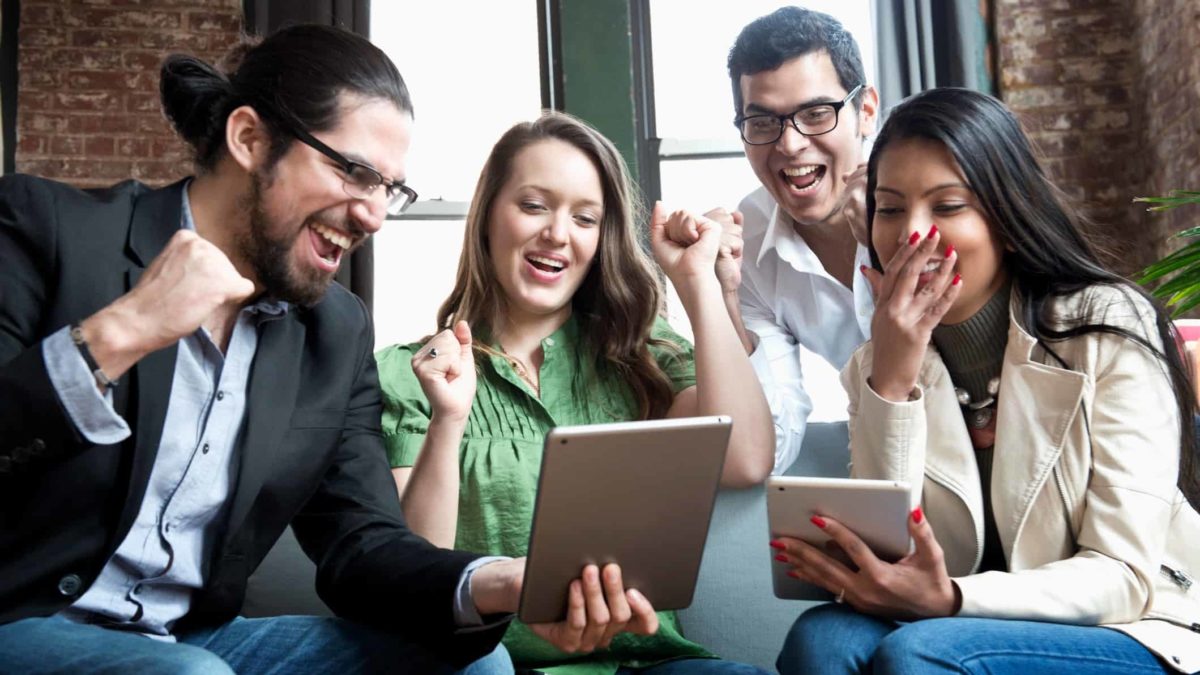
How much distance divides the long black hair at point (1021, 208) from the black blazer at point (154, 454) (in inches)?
34.3

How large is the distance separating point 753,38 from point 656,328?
69 centimetres

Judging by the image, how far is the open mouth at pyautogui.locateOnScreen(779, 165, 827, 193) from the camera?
99.0 inches

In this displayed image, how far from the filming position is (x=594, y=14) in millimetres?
3223

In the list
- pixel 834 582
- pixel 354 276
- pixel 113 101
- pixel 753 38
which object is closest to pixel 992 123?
pixel 834 582

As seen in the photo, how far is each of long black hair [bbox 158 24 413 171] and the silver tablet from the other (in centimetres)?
73

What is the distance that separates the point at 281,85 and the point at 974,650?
1214 millimetres

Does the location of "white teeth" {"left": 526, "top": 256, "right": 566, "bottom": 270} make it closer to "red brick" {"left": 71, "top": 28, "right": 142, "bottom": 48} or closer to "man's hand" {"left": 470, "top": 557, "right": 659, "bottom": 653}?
"man's hand" {"left": 470, "top": 557, "right": 659, "bottom": 653}

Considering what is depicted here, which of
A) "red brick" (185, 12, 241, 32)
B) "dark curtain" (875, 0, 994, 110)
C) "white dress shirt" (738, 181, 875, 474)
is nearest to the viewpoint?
"white dress shirt" (738, 181, 875, 474)

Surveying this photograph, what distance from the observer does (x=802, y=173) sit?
8.25 feet

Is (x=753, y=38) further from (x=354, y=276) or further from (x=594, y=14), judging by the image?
(x=354, y=276)

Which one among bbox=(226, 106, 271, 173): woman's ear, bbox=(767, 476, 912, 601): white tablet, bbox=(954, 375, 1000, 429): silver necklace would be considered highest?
bbox=(226, 106, 271, 173): woman's ear

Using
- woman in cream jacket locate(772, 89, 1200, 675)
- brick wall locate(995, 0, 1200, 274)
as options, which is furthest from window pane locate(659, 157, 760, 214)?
woman in cream jacket locate(772, 89, 1200, 675)

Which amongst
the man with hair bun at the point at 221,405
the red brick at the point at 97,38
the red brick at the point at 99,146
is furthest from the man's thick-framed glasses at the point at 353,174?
the red brick at the point at 97,38

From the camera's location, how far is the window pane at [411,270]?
15.1ft
